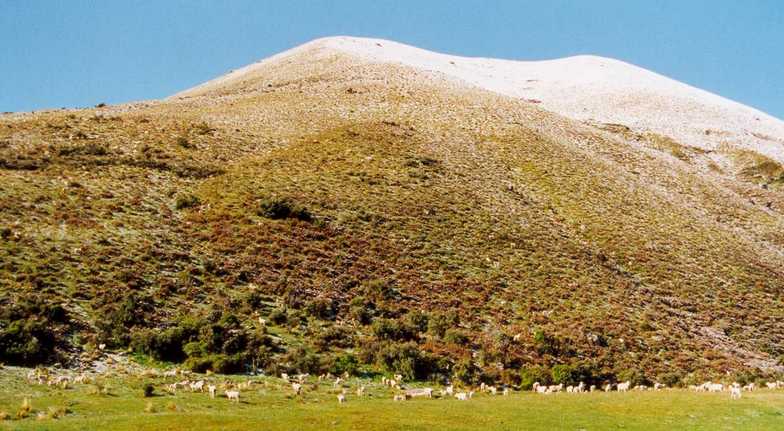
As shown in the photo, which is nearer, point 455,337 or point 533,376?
point 533,376

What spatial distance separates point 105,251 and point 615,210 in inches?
1762

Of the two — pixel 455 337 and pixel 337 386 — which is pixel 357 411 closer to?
pixel 337 386

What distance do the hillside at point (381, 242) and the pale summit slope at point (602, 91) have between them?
16607 mm

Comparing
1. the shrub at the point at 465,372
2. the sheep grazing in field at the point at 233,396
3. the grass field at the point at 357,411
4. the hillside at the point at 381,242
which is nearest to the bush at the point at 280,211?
the hillside at the point at 381,242

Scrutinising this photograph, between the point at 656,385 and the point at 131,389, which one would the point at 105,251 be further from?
the point at 656,385

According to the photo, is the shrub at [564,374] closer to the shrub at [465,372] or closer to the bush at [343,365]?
the shrub at [465,372]

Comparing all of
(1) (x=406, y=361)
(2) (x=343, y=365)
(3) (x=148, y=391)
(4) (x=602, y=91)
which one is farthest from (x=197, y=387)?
(4) (x=602, y=91)

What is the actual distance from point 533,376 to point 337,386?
10.4 meters

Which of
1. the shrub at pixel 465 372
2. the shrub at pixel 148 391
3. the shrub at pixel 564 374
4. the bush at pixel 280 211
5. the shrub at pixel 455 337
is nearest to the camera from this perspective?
the shrub at pixel 148 391

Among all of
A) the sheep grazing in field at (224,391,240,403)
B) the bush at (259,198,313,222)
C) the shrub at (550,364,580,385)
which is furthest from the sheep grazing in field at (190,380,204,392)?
the bush at (259,198,313,222)

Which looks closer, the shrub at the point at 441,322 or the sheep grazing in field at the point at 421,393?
the sheep grazing in field at the point at 421,393

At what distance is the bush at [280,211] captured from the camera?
43.6 meters

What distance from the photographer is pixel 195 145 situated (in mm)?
58750

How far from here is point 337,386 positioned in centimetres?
2516
